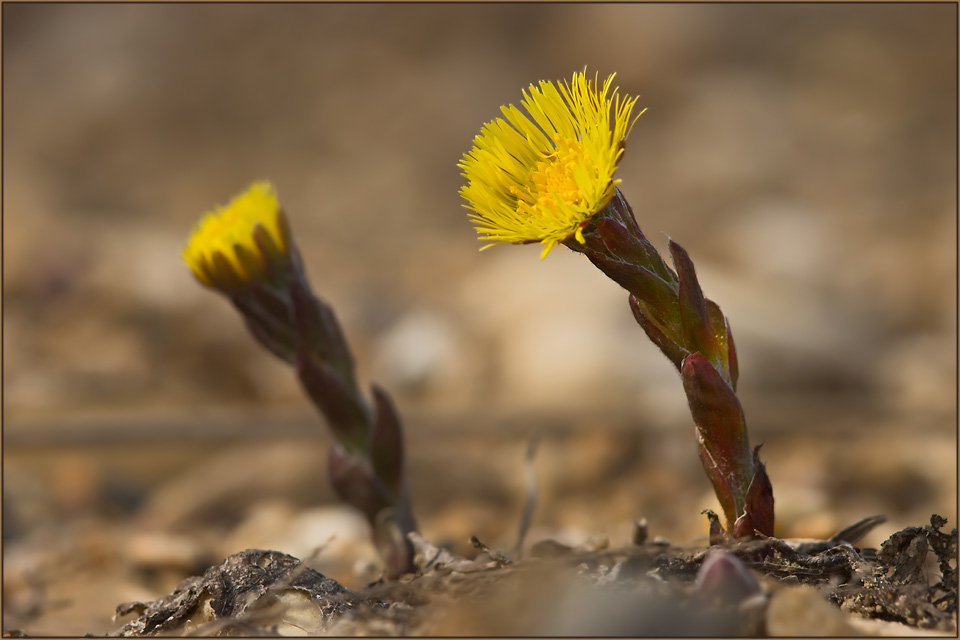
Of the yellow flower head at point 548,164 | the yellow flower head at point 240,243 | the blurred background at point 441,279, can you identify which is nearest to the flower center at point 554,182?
the yellow flower head at point 548,164

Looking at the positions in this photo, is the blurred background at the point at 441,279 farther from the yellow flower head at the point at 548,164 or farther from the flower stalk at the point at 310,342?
the yellow flower head at the point at 548,164

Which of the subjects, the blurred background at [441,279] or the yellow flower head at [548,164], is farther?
the blurred background at [441,279]

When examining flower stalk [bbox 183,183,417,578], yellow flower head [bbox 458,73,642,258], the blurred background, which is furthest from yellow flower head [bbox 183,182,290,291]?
the blurred background

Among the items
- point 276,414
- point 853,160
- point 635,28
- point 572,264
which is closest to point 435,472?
point 276,414

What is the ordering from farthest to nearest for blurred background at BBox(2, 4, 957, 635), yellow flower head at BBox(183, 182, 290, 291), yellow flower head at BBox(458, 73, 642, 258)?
blurred background at BBox(2, 4, 957, 635)
yellow flower head at BBox(183, 182, 290, 291)
yellow flower head at BBox(458, 73, 642, 258)

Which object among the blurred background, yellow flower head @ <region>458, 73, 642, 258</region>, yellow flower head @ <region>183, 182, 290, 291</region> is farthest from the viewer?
A: the blurred background

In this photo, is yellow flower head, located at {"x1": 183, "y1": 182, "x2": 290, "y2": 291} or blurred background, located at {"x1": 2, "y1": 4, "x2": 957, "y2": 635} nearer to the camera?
yellow flower head, located at {"x1": 183, "y1": 182, "x2": 290, "y2": 291}

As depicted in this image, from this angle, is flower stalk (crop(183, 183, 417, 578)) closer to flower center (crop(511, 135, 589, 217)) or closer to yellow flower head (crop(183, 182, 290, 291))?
yellow flower head (crop(183, 182, 290, 291))
